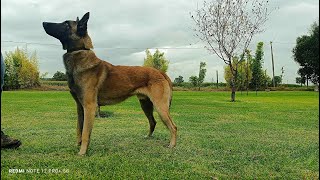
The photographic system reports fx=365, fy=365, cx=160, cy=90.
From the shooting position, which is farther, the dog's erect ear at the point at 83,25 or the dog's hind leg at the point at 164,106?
the dog's hind leg at the point at 164,106

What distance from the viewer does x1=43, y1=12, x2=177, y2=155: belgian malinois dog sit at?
224 inches

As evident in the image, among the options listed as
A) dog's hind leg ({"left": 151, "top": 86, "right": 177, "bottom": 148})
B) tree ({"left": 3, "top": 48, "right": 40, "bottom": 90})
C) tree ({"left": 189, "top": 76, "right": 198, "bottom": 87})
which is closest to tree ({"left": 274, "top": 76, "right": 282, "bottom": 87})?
tree ({"left": 189, "top": 76, "right": 198, "bottom": 87})

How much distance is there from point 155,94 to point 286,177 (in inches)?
108

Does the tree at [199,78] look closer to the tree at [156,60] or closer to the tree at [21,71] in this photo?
the tree at [156,60]

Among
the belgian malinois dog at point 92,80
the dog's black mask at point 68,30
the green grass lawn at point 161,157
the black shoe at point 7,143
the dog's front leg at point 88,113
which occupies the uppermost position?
the dog's black mask at point 68,30

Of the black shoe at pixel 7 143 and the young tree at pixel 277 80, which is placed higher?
the young tree at pixel 277 80

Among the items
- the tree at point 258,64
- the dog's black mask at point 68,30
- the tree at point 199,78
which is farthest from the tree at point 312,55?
the tree at point 199,78

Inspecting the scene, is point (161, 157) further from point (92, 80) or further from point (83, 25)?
point (83, 25)

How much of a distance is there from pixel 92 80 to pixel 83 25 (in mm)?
873

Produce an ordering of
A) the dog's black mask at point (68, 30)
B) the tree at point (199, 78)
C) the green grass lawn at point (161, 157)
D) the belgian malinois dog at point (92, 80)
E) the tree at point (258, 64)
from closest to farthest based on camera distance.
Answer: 1. the green grass lawn at point (161, 157)
2. the dog's black mask at point (68, 30)
3. the belgian malinois dog at point (92, 80)
4. the tree at point (258, 64)
5. the tree at point (199, 78)

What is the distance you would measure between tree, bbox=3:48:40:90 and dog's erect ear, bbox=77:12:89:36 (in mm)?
56167

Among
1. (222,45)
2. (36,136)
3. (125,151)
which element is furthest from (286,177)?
(222,45)

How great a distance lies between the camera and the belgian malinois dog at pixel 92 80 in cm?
570

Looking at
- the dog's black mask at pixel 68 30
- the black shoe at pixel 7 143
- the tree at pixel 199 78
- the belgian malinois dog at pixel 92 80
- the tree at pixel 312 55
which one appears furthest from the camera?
the tree at pixel 199 78
